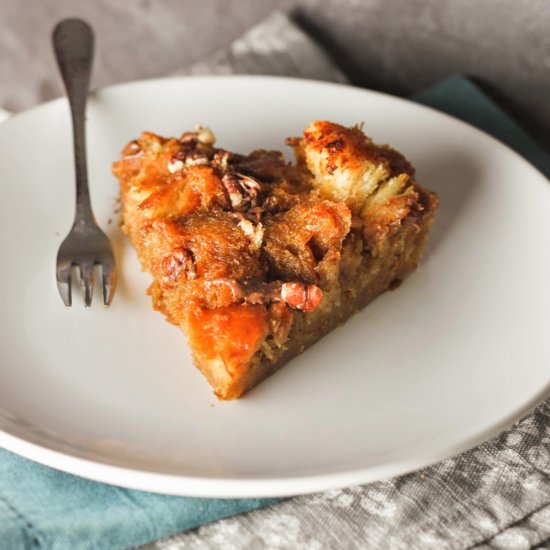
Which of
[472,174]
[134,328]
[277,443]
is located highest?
[472,174]

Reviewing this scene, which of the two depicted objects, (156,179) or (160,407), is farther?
(156,179)

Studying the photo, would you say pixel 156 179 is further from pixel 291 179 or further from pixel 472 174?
pixel 472 174

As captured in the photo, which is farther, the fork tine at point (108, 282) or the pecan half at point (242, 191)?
the fork tine at point (108, 282)

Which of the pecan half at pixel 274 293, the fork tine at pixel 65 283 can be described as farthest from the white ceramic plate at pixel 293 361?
the pecan half at pixel 274 293

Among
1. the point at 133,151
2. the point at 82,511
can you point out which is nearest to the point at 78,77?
the point at 133,151

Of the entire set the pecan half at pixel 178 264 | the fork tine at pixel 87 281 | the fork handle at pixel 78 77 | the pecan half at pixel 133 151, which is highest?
the pecan half at pixel 178 264

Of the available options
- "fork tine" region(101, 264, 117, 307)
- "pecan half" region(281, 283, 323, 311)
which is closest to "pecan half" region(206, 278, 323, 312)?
"pecan half" region(281, 283, 323, 311)

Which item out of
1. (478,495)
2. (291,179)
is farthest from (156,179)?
(478,495)

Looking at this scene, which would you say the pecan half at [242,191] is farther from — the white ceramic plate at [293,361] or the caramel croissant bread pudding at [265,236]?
the white ceramic plate at [293,361]
